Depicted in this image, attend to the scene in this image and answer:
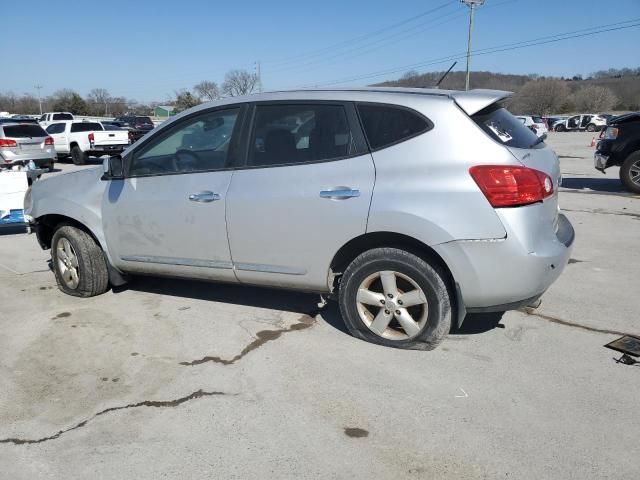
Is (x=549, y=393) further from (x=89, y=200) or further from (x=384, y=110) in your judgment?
(x=89, y=200)

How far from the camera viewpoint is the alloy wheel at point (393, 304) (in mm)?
3611

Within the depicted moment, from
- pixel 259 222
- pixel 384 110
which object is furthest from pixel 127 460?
pixel 384 110

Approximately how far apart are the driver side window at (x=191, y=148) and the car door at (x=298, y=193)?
0.25 metres

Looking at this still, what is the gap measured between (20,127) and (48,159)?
4.09ft

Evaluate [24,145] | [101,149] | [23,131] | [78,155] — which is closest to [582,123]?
[101,149]

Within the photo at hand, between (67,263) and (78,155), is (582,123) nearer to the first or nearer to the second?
(78,155)

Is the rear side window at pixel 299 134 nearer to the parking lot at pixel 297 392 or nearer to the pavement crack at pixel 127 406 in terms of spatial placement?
the parking lot at pixel 297 392

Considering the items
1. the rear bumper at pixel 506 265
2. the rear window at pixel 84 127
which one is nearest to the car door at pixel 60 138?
the rear window at pixel 84 127

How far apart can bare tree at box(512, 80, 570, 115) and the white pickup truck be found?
3001 inches

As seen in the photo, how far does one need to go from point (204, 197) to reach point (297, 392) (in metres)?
1.69

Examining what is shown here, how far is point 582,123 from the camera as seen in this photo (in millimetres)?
50000

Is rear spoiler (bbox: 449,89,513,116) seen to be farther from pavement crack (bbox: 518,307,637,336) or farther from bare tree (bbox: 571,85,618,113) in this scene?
bare tree (bbox: 571,85,618,113)

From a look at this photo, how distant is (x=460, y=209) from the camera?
3316 millimetres

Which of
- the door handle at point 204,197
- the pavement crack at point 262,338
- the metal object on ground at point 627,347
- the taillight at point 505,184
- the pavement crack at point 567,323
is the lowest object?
the pavement crack at point 262,338
